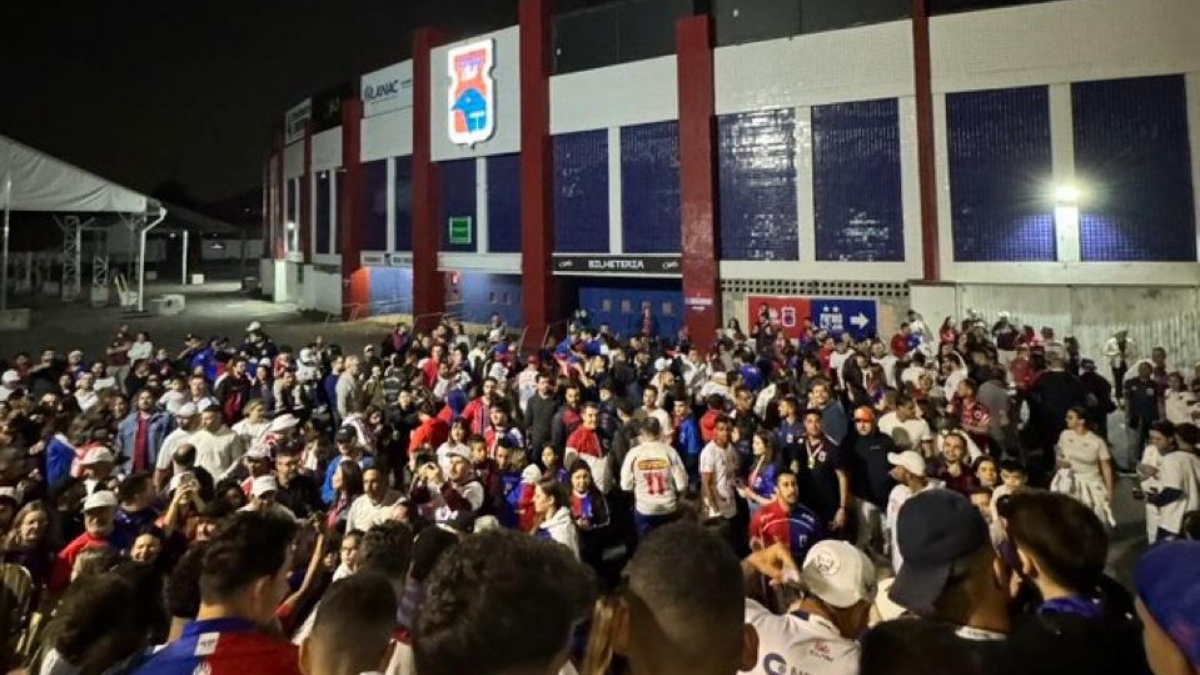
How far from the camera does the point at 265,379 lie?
11453 mm

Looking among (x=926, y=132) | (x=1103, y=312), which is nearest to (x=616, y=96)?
(x=926, y=132)

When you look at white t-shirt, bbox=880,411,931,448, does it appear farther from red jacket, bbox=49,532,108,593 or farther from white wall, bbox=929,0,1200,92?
white wall, bbox=929,0,1200,92

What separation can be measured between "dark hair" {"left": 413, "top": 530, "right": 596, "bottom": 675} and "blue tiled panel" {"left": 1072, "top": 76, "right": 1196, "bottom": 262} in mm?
18212

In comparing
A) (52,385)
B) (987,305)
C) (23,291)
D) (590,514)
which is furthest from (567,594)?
(23,291)

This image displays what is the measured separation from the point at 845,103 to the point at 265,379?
15.2m

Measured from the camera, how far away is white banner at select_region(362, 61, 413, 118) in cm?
2889

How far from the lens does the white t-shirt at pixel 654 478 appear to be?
273 inches

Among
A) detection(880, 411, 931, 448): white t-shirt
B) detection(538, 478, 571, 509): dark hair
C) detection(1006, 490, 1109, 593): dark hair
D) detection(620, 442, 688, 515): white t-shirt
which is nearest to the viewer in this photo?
detection(1006, 490, 1109, 593): dark hair

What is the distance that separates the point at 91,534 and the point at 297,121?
3693 centimetres

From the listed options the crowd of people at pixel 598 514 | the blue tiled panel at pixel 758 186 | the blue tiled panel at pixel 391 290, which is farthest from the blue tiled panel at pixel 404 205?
the crowd of people at pixel 598 514

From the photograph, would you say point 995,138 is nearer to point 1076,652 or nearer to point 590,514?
point 590,514

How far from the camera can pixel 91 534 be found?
5.17m

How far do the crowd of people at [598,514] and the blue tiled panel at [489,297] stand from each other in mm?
10761

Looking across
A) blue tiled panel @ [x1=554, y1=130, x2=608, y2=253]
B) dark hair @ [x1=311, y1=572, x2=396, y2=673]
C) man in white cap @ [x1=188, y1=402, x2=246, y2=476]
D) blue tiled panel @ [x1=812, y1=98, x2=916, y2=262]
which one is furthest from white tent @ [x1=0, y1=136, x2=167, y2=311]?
dark hair @ [x1=311, y1=572, x2=396, y2=673]
